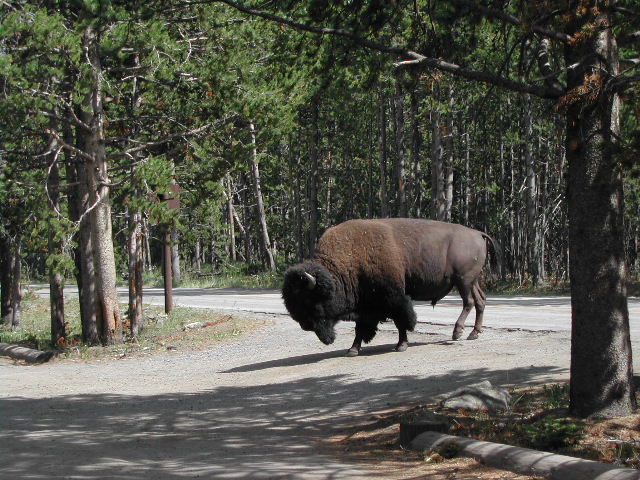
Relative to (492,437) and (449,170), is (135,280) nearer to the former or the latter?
(492,437)

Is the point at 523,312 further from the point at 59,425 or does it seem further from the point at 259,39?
the point at 59,425

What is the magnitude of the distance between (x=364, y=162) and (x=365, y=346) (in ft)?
130

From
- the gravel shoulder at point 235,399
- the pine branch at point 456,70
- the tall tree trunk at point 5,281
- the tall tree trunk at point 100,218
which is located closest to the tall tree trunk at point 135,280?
the tall tree trunk at point 100,218

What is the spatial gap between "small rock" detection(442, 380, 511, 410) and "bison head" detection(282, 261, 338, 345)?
4.22 meters

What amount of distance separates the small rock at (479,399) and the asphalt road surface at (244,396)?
2.67 ft

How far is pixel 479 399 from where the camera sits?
861cm

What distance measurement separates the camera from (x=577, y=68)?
772cm

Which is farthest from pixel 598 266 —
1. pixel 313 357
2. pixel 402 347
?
pixel 313 357

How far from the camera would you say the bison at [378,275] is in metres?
12.9

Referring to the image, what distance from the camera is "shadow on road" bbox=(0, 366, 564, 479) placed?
7.02 meters

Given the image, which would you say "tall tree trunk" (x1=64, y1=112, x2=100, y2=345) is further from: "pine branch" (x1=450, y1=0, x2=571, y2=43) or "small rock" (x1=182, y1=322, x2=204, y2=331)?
"pine branch" (x1=450, y1=0, x2=571, y2=43)

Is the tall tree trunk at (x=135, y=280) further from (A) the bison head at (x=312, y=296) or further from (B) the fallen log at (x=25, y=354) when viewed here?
(A) the bison head at (x=312, y=296)

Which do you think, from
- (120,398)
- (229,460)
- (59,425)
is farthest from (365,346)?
(229,460)

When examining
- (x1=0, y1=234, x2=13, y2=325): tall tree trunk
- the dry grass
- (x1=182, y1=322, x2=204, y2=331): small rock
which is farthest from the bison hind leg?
(x1=0, y1=234, x2=13, y2=325): tall tree trunk
